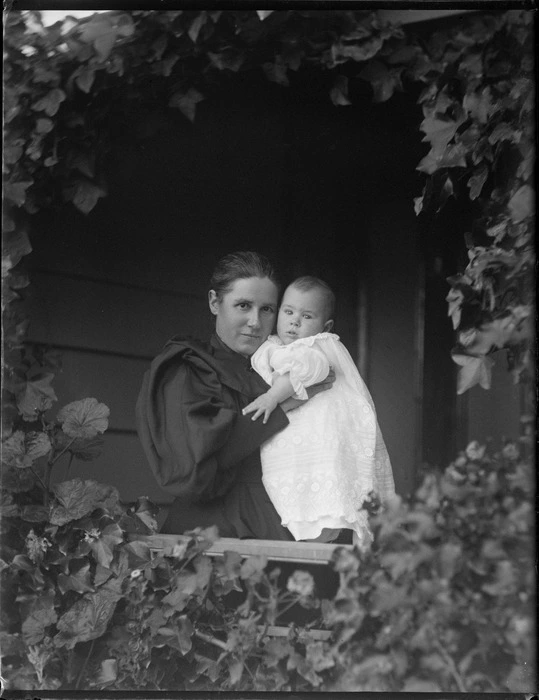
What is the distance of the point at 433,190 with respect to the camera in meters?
2.54

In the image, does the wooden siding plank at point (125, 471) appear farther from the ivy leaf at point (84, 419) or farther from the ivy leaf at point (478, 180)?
the ivy leaf at point (478, 180)

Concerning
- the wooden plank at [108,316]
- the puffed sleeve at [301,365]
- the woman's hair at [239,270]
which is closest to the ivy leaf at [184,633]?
the puffed sleeve at [301,365]

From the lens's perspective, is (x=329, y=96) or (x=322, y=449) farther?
(x=329, y=96)

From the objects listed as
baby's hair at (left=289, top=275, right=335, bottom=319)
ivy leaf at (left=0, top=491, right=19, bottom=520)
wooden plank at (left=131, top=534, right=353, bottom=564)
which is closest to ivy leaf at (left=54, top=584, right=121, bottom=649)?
wooden plank at (left=131, top=534, right=353, bottom=564)

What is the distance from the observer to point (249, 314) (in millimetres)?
2656

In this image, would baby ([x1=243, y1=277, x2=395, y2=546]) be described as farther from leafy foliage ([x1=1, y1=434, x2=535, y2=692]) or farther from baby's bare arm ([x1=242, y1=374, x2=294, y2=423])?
leafy foliage ([x1=1, y1=434, x2=535, y2=692])

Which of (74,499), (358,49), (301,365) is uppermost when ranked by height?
(358,49)

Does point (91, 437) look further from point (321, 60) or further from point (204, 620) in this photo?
point (321, 60)

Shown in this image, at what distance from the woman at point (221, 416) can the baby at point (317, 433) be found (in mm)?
30

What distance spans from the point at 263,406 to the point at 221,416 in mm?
106

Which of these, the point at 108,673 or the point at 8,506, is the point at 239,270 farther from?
the point at 108,673

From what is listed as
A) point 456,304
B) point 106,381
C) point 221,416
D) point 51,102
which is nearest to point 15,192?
point 51,102

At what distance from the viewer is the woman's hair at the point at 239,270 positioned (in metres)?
2.67

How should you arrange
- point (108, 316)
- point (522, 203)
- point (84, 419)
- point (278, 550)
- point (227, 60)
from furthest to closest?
point (108, 316)
point (84, 419)
point (227, 60)
point (278, 550)
point (522, 203)
